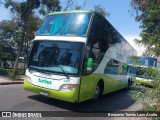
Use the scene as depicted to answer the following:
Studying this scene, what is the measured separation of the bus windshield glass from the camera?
875cm

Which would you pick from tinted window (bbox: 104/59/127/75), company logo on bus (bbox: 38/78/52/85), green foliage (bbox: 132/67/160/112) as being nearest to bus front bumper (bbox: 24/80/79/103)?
company logo on bus (bbox: 38/78/52/85)

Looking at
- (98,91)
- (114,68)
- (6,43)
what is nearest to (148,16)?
(114,68)

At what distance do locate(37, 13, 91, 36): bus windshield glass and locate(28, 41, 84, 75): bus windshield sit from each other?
411mm

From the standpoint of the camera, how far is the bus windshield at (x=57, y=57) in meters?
8.38

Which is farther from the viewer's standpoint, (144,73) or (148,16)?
(148,16)

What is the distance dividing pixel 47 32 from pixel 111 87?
520 cm

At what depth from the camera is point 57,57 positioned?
28.2 ft

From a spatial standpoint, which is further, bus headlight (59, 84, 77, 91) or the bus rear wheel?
the bus rear wheel

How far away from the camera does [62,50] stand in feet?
28.4

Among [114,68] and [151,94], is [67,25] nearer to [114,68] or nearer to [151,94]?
[151,94]

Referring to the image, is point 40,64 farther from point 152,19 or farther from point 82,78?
point 152,19

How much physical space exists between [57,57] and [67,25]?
1287 millimetres

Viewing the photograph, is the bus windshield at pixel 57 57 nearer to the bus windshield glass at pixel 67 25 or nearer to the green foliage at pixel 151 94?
the bus windshield glass at pixel 67 25

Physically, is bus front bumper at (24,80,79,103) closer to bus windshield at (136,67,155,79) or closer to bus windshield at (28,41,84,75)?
bus windshield at (28,41,84,75)
